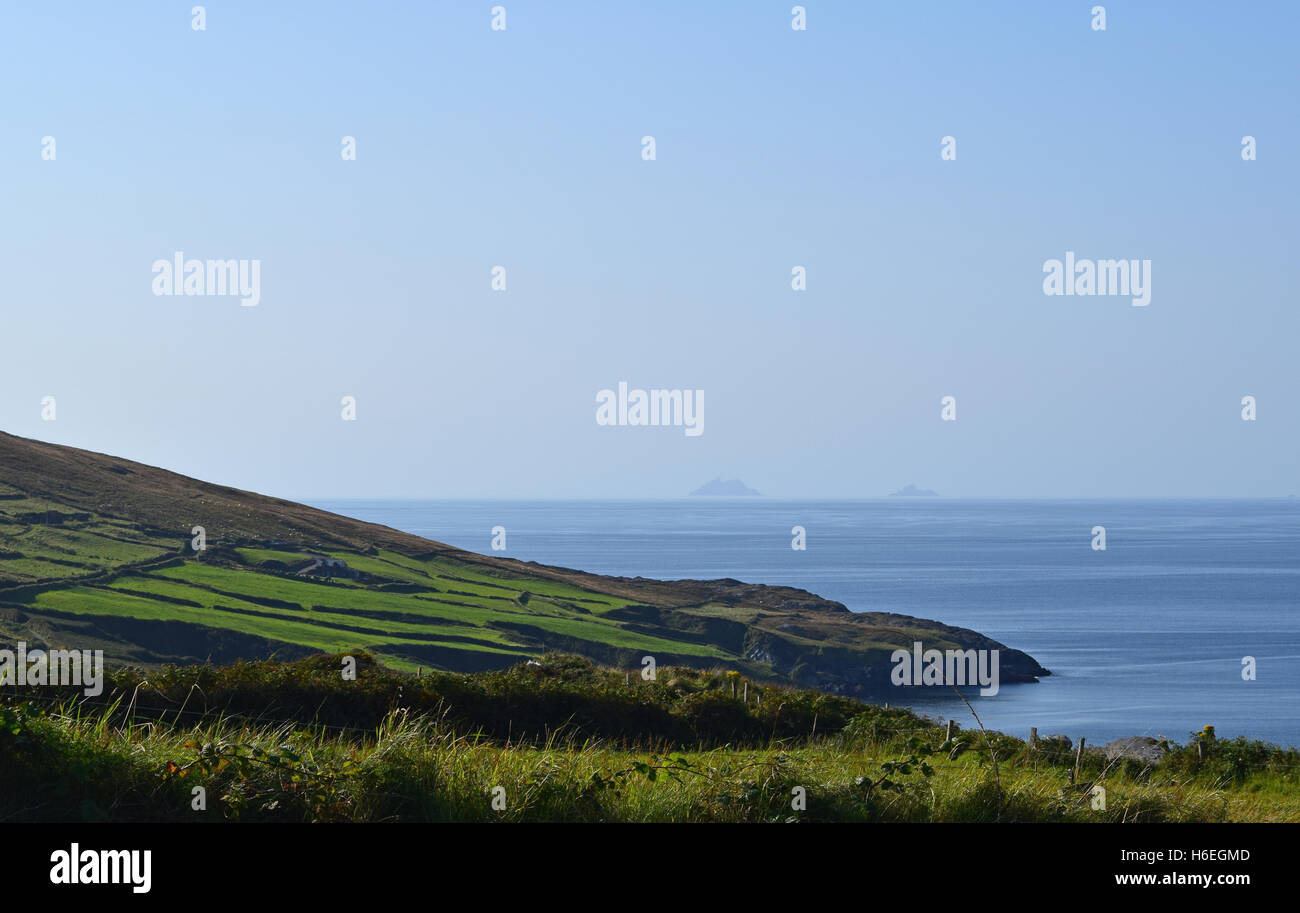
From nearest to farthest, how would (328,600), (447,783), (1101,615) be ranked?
(447,783), (328,600), (1101,615)

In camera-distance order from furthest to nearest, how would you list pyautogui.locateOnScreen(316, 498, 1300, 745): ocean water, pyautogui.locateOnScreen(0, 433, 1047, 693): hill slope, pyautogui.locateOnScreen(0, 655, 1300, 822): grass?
pyautogui.locateOnScreen(316, 498, 1300, 745): ocean water, pyautogui.locateOnScreen(0, 433, 1047, 693): hill slope, pyautogui.locateOnScreen(0, 655, 1300, 822): grass

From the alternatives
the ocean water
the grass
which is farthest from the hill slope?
the grass

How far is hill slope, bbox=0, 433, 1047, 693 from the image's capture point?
2452 inches

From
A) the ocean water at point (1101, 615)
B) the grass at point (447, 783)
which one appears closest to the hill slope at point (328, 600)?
the ocean water at point (1101, 615)

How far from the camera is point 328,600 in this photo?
7338cm

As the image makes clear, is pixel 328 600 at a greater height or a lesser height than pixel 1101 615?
greater

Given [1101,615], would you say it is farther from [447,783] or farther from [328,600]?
[447,783]

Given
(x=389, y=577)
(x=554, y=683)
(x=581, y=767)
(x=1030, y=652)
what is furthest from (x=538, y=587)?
(x=581, y=767)

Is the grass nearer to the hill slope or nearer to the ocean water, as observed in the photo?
the hill slope

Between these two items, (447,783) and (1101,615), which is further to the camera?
(1101,615)

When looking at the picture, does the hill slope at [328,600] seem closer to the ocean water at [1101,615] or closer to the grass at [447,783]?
the ocean water at [1101,615]

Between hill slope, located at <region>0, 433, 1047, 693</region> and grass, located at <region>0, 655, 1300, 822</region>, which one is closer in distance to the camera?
grass, located at <region>0, 655, 1300, 822</region>

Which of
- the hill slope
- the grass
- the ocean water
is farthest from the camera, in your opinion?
the ocean water

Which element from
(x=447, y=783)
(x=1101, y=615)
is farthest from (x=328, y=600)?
(x=1101, y=615)
